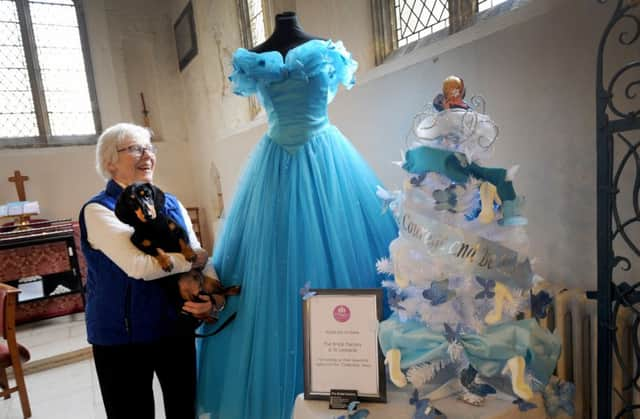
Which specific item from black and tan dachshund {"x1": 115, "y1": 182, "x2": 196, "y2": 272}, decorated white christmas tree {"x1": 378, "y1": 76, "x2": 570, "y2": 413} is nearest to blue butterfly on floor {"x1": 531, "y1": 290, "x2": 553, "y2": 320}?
decorated white christmas tree {"x1": 378, "y1": 76, "x2": 570, "y2": 413}

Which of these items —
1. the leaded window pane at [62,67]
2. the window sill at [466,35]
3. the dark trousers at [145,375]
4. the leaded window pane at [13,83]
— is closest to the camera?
the window sill at [466,35]

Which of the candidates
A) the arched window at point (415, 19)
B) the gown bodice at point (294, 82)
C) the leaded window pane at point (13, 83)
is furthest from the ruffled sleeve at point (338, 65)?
the leaded window pane at point (13, 83)

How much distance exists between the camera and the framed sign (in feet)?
2.72

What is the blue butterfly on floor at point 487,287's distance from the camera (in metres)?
0.72

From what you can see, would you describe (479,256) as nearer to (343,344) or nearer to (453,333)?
(453,333)

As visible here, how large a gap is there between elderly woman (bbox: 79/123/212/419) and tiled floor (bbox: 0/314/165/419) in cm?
87

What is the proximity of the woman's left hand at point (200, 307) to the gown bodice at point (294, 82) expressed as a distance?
Answer: 48cm

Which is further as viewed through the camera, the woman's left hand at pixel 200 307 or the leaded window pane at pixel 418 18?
the leaded window pane at pixel 418 18

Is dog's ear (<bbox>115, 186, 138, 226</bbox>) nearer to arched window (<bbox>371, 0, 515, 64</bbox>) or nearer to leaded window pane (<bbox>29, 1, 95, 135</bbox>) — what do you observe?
arched window (<bbox>371, 0, 515, 64</bbox>)

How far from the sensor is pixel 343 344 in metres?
0.84

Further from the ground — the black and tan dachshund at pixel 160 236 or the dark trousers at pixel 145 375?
the black and tan dachshund at pixel 160 236

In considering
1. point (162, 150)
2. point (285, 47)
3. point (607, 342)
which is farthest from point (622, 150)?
point (162, 150)

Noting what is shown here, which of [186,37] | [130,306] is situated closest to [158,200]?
[130,306]

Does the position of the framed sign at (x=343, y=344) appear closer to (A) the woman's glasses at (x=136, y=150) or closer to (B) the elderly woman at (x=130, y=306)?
(B) the elderly woman at (x=130, y=306)
